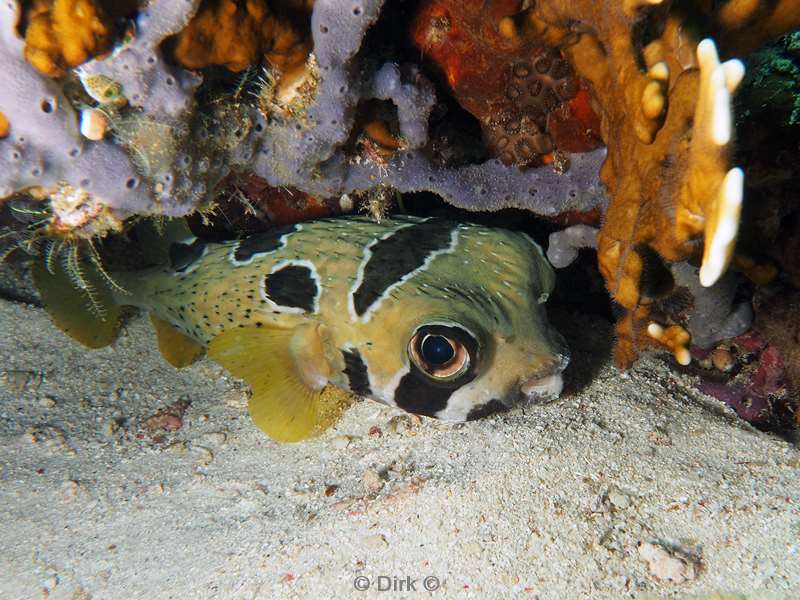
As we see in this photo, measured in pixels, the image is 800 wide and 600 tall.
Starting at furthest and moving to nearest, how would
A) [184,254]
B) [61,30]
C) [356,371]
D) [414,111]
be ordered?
[184,254] < [356,371] < [414,111] < [61,30]

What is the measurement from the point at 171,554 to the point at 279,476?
1.98 feet

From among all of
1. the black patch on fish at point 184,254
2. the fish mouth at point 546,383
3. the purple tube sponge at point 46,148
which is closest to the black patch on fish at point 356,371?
the fish mouth at point 546,383

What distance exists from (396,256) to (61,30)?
5.83ft

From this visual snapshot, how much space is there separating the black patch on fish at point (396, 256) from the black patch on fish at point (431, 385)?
43 cm

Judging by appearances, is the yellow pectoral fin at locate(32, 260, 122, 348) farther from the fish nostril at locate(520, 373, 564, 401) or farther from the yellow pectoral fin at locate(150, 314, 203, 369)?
the fish nostril at locate(520, 373, 564, 401)

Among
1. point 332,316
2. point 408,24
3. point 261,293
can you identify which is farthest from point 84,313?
point 408,24

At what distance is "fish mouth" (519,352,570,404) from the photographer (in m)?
2.61

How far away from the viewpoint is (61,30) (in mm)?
1854

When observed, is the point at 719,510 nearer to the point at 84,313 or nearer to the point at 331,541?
the point at 331,541

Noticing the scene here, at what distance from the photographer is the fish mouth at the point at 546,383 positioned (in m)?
2.61

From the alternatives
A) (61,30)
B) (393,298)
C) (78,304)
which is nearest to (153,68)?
(61,30)

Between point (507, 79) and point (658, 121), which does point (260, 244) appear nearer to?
point (507, 79)

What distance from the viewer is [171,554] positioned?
2.47 m

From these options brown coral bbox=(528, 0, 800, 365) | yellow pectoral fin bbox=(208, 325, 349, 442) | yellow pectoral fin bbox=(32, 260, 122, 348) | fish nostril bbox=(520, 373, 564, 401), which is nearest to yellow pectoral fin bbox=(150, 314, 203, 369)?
yellow pectoral fin bbox=(32, 260, 122, 348)
